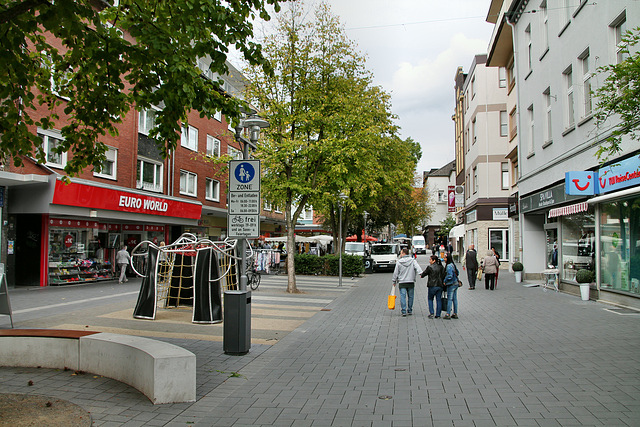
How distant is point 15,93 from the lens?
250 inches

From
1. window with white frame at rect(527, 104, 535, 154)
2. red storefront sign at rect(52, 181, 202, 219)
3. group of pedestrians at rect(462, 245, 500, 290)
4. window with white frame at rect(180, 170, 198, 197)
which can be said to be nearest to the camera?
red storefront sign at rect(52, 181, 202, 219)

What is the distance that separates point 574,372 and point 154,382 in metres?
5.19

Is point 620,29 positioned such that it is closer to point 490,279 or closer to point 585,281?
point 585,281

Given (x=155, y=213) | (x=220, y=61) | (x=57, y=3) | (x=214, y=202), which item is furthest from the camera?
(x=214, y=202)

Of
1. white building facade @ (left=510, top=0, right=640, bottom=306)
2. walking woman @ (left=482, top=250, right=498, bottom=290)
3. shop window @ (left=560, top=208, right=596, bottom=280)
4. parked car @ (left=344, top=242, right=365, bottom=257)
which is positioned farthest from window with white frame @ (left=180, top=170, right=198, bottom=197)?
shop window @ (left=560, top=208, right=596, bottom=280)

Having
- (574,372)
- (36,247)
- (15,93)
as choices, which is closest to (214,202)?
(36,247)

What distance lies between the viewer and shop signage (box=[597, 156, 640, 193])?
11.4 meters

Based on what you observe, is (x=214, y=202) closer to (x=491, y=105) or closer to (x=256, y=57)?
(x=491, y=105)

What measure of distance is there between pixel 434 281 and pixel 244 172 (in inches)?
220

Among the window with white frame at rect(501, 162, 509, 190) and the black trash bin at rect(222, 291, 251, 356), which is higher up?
the window with white frame at rect(501, 162, 509, 190)

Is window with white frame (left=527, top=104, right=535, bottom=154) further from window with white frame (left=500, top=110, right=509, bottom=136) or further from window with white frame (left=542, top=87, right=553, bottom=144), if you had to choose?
window with white frame (left=500, top=110, right=509, bottom=136)

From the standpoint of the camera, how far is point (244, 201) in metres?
7.91

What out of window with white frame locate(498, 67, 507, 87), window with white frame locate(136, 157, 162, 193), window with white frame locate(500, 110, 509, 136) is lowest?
window with white frame locate(136, 157, 162, 193)

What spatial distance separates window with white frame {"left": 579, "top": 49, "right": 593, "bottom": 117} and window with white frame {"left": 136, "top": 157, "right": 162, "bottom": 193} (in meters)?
18.9
